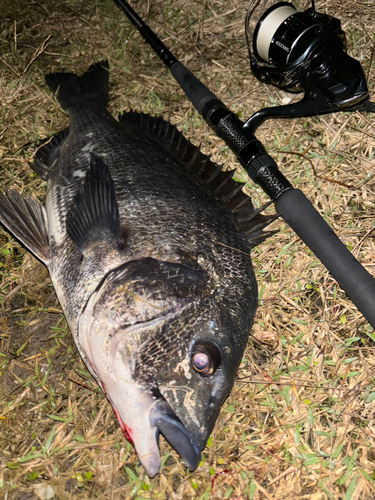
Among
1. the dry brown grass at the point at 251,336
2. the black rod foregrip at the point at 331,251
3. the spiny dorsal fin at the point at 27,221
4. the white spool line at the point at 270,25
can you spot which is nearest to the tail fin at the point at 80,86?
the dry brown grass at the point at 251,336

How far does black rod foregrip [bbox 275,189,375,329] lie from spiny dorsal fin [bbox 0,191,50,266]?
178cm

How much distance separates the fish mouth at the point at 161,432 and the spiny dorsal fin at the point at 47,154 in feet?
7.51

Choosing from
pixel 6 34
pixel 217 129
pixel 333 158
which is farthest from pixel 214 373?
pixel 6 34

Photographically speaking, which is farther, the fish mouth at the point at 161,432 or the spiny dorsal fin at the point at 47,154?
the spiny dorsal fin at the point at 47,154

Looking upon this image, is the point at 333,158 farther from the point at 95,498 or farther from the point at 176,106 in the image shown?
the point at 95,498

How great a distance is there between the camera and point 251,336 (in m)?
3.21

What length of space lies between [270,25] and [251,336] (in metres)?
2.40

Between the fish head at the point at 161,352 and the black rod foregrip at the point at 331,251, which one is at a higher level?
the fish head at the point at 161,352

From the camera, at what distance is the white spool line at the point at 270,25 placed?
3.36 meters

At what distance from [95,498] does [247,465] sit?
0.99 metres

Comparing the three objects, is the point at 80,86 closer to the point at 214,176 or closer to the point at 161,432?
the point at 214,176

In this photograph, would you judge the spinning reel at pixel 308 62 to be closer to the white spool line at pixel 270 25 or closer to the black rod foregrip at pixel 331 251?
the white spool line at pixel 270 25

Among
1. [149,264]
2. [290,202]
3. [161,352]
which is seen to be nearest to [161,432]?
[161,352]

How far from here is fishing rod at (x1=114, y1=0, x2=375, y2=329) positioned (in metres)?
2.84
